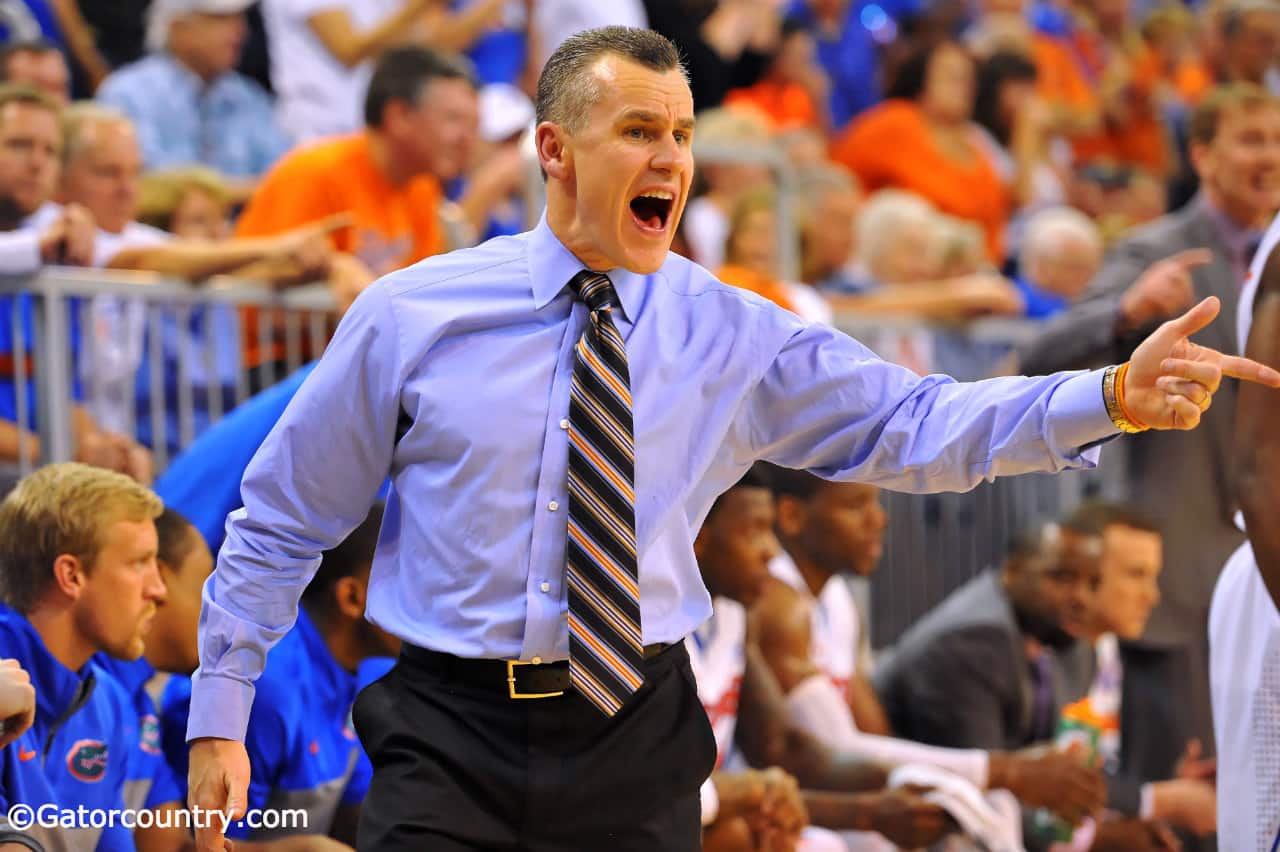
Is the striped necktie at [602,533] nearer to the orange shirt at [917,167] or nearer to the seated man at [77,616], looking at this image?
the seated man at [77,616]

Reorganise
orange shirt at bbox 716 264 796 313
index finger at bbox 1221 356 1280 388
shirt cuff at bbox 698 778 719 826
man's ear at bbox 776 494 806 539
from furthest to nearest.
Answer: orange shirt at bbox 716 264 796 313, man's ear at bbox 776 494 806 539, shirt cuff at bbox 698 778 719 826, index finger at bbox 1221 356 1280 388

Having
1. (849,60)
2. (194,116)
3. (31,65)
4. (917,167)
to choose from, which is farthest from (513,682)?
(849,60)

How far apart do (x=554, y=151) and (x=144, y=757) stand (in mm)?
1860

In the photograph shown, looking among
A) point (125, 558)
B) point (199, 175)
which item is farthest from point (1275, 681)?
point (199, 175)

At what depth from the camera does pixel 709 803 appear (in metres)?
4.92

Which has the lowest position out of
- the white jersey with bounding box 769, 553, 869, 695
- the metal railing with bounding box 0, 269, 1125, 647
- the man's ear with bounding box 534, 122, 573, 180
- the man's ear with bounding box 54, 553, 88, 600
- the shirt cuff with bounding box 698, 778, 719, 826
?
the shirt cuff with bounding box 698, 778, 719, 826

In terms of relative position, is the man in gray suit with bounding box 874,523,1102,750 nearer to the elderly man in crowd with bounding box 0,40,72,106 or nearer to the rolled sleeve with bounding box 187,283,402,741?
the rolled sleeve with bounding box 187,283,402,741

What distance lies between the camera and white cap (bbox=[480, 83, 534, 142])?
7.76 m

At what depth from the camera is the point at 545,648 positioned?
3.23 m

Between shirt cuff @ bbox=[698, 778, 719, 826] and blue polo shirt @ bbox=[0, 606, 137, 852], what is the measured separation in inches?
56.7

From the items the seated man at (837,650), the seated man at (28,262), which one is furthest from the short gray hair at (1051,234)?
the seated man at (28,262)

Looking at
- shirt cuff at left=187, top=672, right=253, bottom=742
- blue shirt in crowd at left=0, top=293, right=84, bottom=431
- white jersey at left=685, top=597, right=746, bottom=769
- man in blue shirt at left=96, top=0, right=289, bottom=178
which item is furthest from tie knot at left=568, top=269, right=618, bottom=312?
man in blue shirt at left=96, top=0, right=289, bottom=178

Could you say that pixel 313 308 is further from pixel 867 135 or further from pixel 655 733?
pixel 867 135

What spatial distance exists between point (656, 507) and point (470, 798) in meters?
0.60
